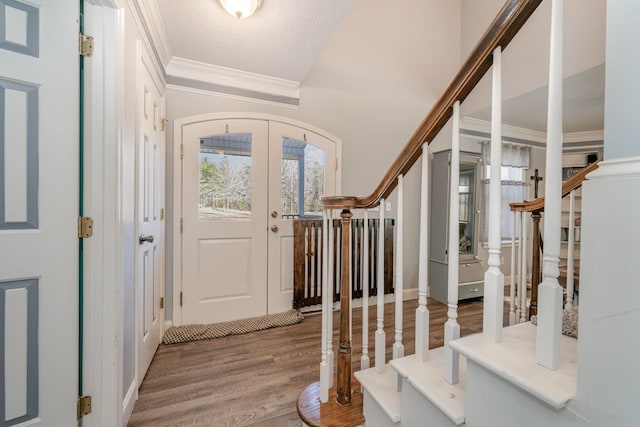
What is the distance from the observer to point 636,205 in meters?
0.46

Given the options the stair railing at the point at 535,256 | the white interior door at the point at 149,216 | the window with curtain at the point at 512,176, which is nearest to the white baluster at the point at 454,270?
the stair railing at the point at 535,256

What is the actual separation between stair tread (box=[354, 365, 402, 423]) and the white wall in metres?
2.09

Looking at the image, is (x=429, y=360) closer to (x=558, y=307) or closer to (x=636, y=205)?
(x=558, y=307)

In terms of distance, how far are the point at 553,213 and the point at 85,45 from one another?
1807mm

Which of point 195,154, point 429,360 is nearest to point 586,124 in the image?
point 429,360

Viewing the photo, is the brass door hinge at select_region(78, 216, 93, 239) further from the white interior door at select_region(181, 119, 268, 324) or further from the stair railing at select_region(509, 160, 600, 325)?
the stair railing at select_region(509, 160, 600, 325)

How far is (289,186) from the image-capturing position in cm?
285

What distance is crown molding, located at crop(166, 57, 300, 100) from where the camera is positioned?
2.39m

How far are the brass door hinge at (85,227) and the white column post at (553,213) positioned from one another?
1.63 metres

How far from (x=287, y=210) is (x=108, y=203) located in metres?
1.72

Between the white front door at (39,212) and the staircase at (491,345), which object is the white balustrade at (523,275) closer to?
the staircase at (491,345)

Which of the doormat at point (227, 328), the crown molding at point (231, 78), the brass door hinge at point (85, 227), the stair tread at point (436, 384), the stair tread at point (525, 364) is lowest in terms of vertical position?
the doormat at point (227, 328)

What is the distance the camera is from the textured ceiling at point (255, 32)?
1766 mm

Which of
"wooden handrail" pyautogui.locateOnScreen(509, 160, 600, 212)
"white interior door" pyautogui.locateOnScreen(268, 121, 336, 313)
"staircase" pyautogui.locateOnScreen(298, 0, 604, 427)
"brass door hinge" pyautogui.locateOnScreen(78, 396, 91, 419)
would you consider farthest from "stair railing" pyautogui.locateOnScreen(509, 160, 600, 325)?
"brass door hinge" pyautogui.locateOnScreen(78, 396, 91, 419)
